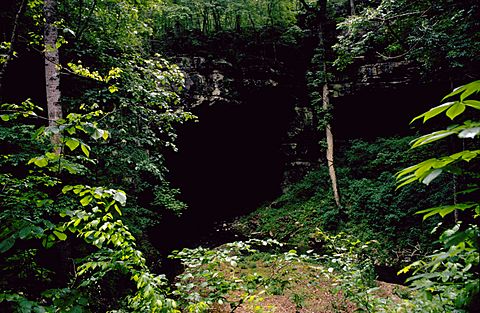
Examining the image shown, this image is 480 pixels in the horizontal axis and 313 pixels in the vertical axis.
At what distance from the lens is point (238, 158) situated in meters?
20.5

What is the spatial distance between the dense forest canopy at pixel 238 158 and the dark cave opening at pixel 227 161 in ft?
0.69

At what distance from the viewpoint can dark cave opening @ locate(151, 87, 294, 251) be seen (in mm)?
15961

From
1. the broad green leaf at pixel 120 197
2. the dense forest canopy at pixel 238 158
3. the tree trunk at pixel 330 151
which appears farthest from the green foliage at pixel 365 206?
the broad green leaf at pixel 120 197

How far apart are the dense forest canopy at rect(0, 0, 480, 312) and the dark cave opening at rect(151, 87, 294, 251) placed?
0.21 meters

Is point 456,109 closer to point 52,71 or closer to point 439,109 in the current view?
point 439,109

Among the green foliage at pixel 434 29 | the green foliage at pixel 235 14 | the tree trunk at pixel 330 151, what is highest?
the green foliage at pixel 235 14

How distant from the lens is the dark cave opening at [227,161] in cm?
1596

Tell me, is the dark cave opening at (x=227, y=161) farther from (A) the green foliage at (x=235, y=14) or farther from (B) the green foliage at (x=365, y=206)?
(A) the green foliage at (x=235, y=14)

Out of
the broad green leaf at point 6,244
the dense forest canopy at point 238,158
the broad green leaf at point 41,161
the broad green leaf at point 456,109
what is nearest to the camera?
the broad green leaf at point 456,109

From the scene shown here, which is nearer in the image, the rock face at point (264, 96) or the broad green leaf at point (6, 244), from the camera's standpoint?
the broad green leaf at point (6, 244)

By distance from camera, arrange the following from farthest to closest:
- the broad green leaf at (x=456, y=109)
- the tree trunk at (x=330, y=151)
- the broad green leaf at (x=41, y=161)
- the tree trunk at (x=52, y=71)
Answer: the tree trunk at (x=330, y=151)
the tree trunk at (x=52, y=71)
the broad green leaf at (x=41, y=161)
the broad green leaf at (x=456, y=109)

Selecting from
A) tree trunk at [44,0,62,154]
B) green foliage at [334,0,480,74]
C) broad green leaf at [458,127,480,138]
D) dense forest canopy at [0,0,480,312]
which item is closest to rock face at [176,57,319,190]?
dense forest canopy at [0,0,480,312]

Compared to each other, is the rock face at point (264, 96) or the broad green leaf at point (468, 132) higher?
the rock face at point (264, 96)

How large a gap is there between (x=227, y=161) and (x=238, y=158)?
3.11ft
